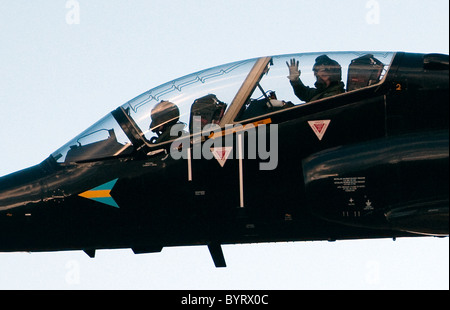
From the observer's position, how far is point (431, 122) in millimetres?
13055

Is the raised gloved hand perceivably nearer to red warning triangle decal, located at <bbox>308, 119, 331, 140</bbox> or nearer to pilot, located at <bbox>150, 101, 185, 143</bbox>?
red warning triangle decal, located at <bbox>308, 119, 331, 140</bbox>

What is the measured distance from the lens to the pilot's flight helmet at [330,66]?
13.8 meters

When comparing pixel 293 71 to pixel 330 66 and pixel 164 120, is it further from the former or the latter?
pixel 164 120

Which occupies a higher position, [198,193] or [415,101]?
[415,101]

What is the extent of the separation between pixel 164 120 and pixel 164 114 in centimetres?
12

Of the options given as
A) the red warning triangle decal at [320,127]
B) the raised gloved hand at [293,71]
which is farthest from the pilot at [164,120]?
the red warning triangle decal at [320,127]

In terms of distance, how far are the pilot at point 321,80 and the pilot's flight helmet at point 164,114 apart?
1761 mm

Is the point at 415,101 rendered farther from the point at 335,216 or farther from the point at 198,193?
the point at 198,193

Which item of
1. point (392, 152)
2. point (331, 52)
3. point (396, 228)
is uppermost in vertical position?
point (331, 52)

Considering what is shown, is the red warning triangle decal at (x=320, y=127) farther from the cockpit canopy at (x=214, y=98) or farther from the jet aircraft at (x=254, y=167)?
the cockpit canopy at (x=214, y=98)

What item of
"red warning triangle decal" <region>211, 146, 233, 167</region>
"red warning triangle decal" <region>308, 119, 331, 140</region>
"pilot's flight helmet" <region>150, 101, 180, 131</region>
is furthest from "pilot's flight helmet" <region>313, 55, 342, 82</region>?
"pilot's flight helmet" <region>150, 101, 180, 131</region>

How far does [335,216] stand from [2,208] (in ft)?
15.9

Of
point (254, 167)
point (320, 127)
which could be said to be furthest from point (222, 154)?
point (320, 127)

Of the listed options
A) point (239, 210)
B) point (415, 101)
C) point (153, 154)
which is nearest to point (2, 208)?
point (153, 154)
